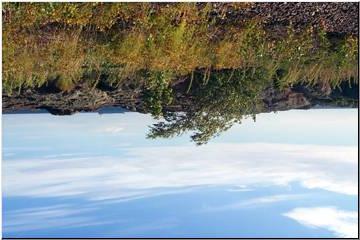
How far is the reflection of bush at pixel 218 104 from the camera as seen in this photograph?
19.9ft

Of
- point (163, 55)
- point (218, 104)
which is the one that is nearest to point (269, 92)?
point (218, 104)

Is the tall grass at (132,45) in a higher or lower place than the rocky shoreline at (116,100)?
higher

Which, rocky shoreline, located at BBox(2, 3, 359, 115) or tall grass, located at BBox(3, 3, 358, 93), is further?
rocky shoreline, located at BBox(2, 3, 359, 115)

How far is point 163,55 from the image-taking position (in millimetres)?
6172

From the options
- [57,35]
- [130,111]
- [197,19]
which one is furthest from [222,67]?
[57,35]

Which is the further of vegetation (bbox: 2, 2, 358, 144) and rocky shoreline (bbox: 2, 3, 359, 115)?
rocky shoreline (bbox: 2, 3, 359, 115)

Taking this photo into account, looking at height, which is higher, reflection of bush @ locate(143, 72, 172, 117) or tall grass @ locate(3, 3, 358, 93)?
tall grass @ locate(3, 3, 358, 93)

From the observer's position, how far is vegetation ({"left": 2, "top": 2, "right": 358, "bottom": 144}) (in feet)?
19.0

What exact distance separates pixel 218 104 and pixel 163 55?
0.65 m

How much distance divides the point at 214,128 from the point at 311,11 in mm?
1455

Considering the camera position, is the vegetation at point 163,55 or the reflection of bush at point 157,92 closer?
the vegetation at point 163,55

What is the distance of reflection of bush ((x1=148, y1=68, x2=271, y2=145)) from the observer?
19.9 feet

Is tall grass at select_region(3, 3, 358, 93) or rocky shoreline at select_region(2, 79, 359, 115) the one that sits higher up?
tall grass at select_region(3, 3, 358, 93)

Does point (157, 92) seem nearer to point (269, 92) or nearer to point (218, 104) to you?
point (218, 104)
